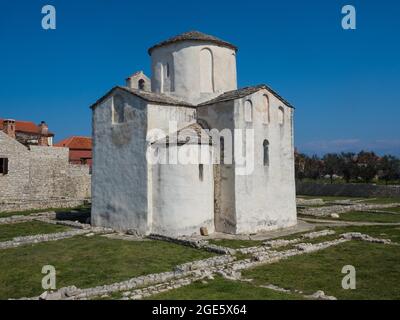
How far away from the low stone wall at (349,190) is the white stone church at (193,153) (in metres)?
22.0

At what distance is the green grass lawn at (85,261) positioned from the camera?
9.77 m

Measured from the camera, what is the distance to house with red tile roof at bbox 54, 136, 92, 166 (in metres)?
44.8

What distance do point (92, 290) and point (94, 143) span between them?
11.1 meters

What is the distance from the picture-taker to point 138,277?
9711mm

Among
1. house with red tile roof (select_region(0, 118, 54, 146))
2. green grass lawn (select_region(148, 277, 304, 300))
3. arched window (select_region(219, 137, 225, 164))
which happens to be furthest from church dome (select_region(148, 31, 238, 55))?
house with red tile roof (select_region(0, 118, 54, 146))

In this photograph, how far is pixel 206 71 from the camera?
19062mm

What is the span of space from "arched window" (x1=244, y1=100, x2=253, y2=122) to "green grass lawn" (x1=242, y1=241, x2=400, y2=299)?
6.25 meters

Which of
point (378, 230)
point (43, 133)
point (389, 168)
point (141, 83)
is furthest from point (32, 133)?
point (389, 168)

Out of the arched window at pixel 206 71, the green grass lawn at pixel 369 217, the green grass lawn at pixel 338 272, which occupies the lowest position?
the green grass lawn at pixel 338 272

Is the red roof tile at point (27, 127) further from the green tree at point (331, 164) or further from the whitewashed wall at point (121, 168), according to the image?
the green tree at point (331, 164)

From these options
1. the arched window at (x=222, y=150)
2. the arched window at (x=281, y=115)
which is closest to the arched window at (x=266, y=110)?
the arched window at (x=281, y=115)

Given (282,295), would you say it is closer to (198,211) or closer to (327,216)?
(198,211)

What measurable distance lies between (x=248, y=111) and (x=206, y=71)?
371 cm
